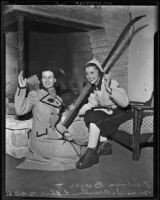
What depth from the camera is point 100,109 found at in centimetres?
156

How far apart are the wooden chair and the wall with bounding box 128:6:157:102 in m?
A: 0.05

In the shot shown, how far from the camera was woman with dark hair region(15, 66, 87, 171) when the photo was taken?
1.55 meters

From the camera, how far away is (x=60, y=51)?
5.09ft

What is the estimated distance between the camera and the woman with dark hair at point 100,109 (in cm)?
155

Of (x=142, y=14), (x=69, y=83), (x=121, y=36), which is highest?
(x=142, y=14)

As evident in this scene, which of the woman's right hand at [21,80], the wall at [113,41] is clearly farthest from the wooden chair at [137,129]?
the woman's right hand at [21,80]

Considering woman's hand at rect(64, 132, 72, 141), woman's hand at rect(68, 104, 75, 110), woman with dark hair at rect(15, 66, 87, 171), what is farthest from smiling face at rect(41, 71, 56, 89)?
woman's hand at rect(64, 132, 72, 141)

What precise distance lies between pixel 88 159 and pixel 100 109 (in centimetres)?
25

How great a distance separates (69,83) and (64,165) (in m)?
0.40

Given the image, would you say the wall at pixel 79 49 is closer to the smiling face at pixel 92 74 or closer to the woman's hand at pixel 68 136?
the smiling face at pixel 92 74

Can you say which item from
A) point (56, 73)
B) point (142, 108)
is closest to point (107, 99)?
point (142, 108)

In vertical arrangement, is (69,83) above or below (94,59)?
below

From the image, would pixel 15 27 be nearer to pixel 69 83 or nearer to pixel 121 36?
pixel 69 83

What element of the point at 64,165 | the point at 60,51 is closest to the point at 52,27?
the point at 60,51
